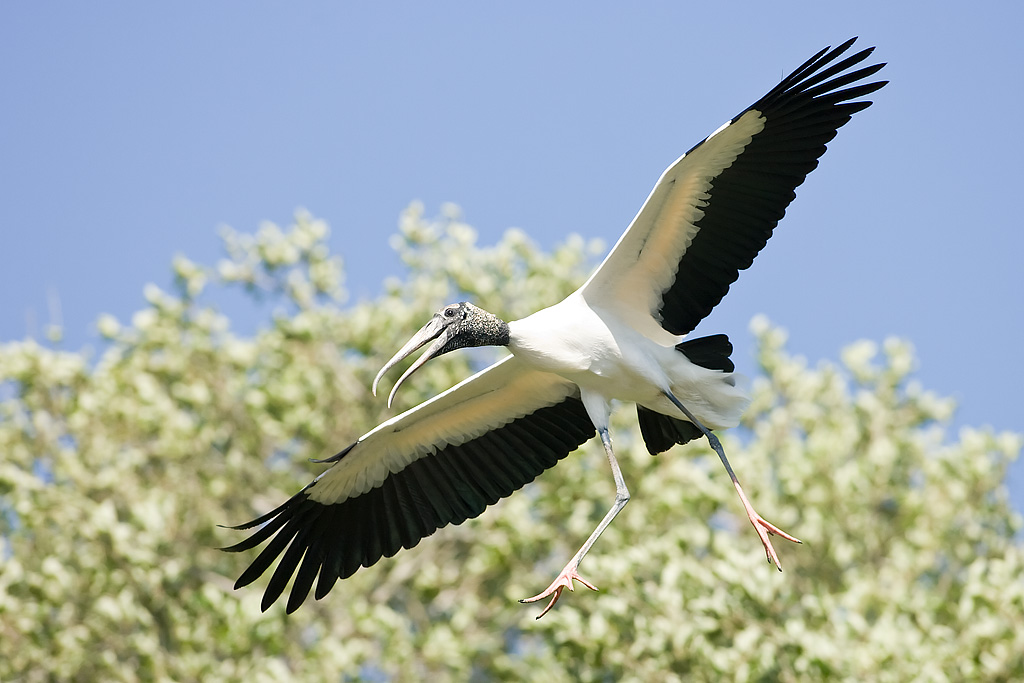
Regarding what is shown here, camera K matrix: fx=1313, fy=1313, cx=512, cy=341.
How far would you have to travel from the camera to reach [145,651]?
9242mm

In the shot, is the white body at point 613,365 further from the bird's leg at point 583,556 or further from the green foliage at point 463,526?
the green foliage at point 463,526

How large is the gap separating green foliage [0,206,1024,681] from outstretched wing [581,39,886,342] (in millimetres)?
2214

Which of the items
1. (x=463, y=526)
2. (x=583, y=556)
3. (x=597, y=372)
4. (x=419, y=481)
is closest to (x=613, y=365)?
(x=597, y=372)

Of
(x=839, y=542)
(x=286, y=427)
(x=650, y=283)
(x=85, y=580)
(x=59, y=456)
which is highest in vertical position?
(x=59, y=456)

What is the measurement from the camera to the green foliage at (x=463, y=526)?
8.19 metres

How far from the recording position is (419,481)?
24.2 feet

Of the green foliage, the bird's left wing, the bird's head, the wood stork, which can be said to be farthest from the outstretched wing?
the green foliage

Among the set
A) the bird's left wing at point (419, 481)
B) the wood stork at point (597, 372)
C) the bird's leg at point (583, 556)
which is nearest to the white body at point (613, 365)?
the wood stork at point (597, 372)

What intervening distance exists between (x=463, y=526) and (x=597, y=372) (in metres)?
5.63

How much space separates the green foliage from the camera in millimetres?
8188

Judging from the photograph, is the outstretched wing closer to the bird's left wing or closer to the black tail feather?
the black tail feather

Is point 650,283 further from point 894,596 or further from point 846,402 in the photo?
point 846,402

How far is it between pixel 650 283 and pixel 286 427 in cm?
563

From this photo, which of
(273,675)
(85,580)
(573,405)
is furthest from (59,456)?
(573,405)
